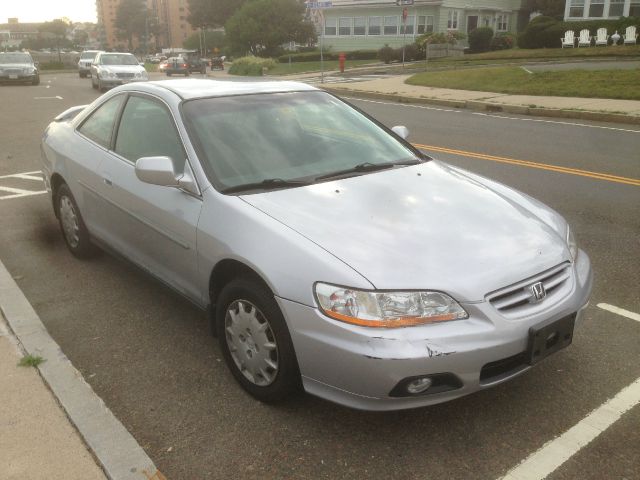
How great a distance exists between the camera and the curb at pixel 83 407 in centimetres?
272

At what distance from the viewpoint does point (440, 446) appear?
2.88 m

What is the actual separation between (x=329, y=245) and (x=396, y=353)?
0.60 m

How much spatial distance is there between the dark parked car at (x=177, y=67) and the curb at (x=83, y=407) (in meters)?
44.1

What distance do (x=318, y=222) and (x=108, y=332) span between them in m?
1.86

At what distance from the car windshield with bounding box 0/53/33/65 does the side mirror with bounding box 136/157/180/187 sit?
29.2 metres

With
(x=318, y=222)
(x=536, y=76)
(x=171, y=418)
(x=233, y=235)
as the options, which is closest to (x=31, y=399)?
(x=171, y=418)

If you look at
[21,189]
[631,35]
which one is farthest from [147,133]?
[631,35]

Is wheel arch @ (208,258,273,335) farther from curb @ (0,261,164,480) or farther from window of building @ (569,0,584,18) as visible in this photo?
window of building @ (569,0,584,18)

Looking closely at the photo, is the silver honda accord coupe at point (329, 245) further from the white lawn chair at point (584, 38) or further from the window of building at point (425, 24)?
the window of building at point (425, 24)

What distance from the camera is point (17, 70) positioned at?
2806 centimetres

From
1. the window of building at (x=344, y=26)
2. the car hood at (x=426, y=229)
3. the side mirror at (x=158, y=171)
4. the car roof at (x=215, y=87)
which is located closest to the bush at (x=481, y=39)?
the window of building at (x=344, y=26)

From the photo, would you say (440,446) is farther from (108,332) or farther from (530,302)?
(108,332)

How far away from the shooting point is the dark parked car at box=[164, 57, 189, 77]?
4578cm

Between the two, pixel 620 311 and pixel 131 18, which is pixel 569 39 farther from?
pixel 131 18
